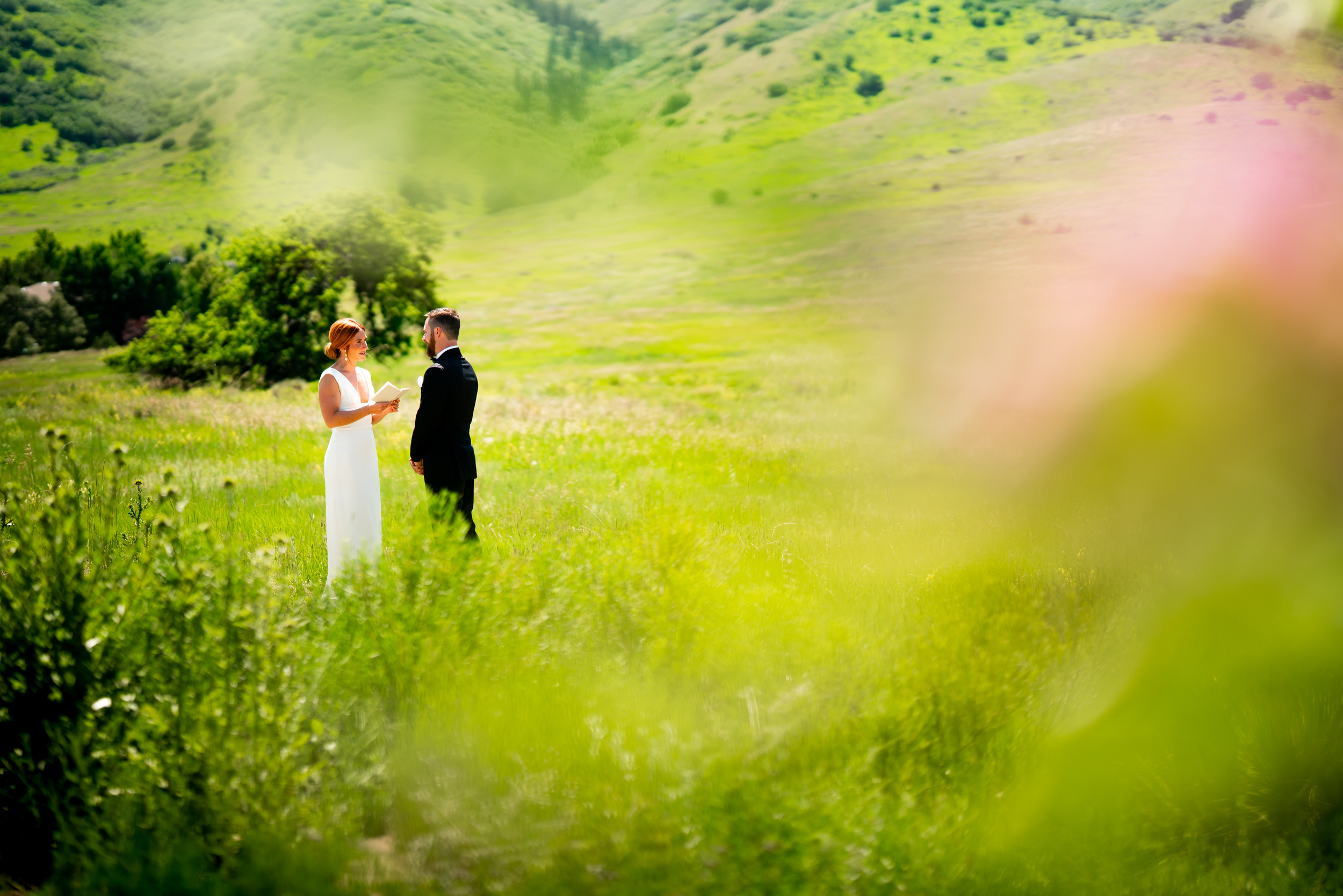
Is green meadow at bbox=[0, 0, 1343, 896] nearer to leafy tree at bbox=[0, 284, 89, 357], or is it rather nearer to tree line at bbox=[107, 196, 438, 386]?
tree line at bbox=[107, 196, 438, 386]

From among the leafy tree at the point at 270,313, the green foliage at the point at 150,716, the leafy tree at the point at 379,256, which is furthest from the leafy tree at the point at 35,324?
the green foliage at the point at 150,716

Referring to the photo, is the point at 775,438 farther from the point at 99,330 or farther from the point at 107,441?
the point at 99,330

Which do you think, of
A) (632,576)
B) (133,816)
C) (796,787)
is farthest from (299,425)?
(796,787)

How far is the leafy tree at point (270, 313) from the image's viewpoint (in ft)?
87.5

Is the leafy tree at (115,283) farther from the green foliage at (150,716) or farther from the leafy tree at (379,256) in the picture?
the green foliage at (150,716)

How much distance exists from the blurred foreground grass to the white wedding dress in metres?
0.60

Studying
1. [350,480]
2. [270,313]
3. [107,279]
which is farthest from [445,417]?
[107,279]

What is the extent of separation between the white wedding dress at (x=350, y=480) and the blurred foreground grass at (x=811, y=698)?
60 centimetres

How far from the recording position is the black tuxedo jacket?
740 cm

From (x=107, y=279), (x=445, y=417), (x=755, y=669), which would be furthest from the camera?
(x=107, y=279)

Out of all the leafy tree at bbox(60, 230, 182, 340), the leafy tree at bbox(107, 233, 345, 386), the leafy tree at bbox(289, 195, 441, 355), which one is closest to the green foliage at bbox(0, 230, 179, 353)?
the leafy tree at bbox(60, 230, 182, 340)

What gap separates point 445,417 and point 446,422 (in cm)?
4

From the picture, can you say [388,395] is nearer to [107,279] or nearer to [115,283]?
[115,283]

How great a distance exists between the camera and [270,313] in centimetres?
2705
